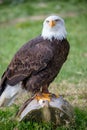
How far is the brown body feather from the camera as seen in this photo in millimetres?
7598

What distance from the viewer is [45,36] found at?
7.74m

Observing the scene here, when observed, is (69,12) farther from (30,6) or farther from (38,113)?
(38,113)

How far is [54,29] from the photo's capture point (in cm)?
773

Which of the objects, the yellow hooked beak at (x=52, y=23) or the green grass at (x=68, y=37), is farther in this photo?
the green grass at (x=68, y=37)

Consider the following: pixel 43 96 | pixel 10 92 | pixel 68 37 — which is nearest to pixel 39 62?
pixel 43 96

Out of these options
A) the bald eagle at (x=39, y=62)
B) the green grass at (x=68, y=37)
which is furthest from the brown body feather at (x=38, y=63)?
the green grass at (x=68, y=37)

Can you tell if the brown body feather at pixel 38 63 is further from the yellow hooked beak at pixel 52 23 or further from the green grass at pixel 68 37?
the green grass at pixel 68 37

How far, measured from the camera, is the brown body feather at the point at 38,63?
760 centimetres

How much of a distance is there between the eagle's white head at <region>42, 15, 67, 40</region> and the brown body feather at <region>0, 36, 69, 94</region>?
67 mm

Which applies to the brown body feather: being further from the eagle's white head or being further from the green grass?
the green grass

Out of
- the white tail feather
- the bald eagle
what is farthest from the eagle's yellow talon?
the white tail feather

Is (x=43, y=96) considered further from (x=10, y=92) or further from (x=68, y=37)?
(x=68, y=37)

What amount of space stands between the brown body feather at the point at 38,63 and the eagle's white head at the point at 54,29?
0.07 metres

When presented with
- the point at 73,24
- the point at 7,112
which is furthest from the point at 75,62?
the point at 73,24
